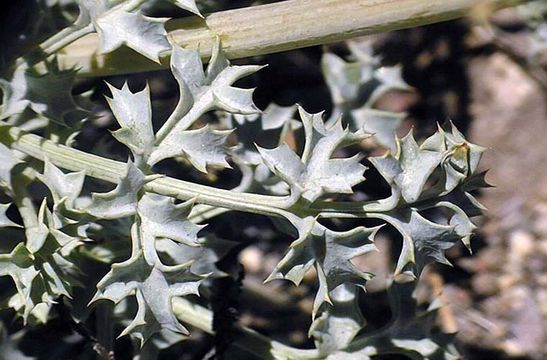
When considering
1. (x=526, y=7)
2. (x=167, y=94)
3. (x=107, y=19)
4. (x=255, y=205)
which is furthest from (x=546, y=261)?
(x=107, y=19)

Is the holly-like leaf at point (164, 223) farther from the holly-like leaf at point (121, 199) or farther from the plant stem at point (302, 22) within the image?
the plant stem at point (302, 22)

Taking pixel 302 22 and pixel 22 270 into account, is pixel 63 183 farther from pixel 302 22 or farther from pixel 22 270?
pixel 302 22

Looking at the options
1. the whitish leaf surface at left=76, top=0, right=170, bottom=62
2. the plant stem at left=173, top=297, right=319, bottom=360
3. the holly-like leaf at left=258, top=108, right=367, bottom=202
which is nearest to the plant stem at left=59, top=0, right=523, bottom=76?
the whitish leaf surface at left=76, top=0, right=170, bottom=62

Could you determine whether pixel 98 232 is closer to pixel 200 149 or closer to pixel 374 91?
pixel 200 149

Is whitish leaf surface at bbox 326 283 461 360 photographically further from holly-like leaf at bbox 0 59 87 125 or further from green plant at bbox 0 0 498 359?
holly-like leaf at bbox 0 59 87 125

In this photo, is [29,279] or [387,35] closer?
[29,279]

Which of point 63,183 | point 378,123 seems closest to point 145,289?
point 63,183
